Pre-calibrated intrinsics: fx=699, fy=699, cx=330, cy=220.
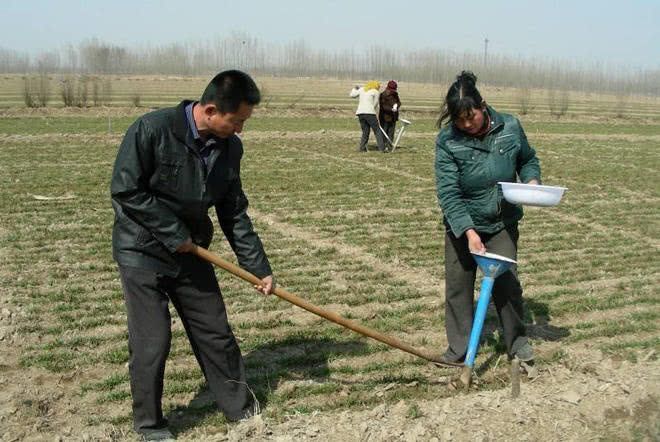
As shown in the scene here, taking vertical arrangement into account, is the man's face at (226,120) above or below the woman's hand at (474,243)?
above

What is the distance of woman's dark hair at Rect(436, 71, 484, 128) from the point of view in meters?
4.43

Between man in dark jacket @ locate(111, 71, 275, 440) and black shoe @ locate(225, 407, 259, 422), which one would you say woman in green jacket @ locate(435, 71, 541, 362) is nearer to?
man in dark jacket @ locate(111, 71, 275, 440)

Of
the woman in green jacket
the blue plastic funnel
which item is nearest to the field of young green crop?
the blue plastic funnel

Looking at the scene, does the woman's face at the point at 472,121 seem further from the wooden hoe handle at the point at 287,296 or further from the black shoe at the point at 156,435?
the black shoe at the point at 156,435

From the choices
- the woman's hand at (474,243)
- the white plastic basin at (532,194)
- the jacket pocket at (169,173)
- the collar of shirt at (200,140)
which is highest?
the collar of shirt at (200,140)

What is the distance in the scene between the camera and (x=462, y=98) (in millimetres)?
4434

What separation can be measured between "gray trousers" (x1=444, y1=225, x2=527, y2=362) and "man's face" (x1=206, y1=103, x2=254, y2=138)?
1903mm

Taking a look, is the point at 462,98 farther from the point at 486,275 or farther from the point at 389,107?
the point at 389,107

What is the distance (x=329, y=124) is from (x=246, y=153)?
9.28m

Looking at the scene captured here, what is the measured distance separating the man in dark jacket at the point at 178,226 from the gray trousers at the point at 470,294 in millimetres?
1484

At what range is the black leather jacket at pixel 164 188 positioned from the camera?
12.3 feet

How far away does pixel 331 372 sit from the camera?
16.9 feet

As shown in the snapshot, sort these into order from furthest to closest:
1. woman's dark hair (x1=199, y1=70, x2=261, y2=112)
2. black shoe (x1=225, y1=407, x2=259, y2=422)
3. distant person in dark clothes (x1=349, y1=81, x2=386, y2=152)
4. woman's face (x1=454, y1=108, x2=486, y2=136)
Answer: distant person in dark clothes (x1=349, y1=81, x2=386, y2=152), woman's face (x1=454, y1=108, x2=486, y2=136), black shoe (x1=225, y1=407, x2=259, y2=422), woman's dark hair (x1=199, y1=70, x2=261, y2=112)

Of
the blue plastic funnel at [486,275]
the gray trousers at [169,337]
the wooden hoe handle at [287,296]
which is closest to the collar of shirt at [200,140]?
the wooden hoe handle at [287,296]
